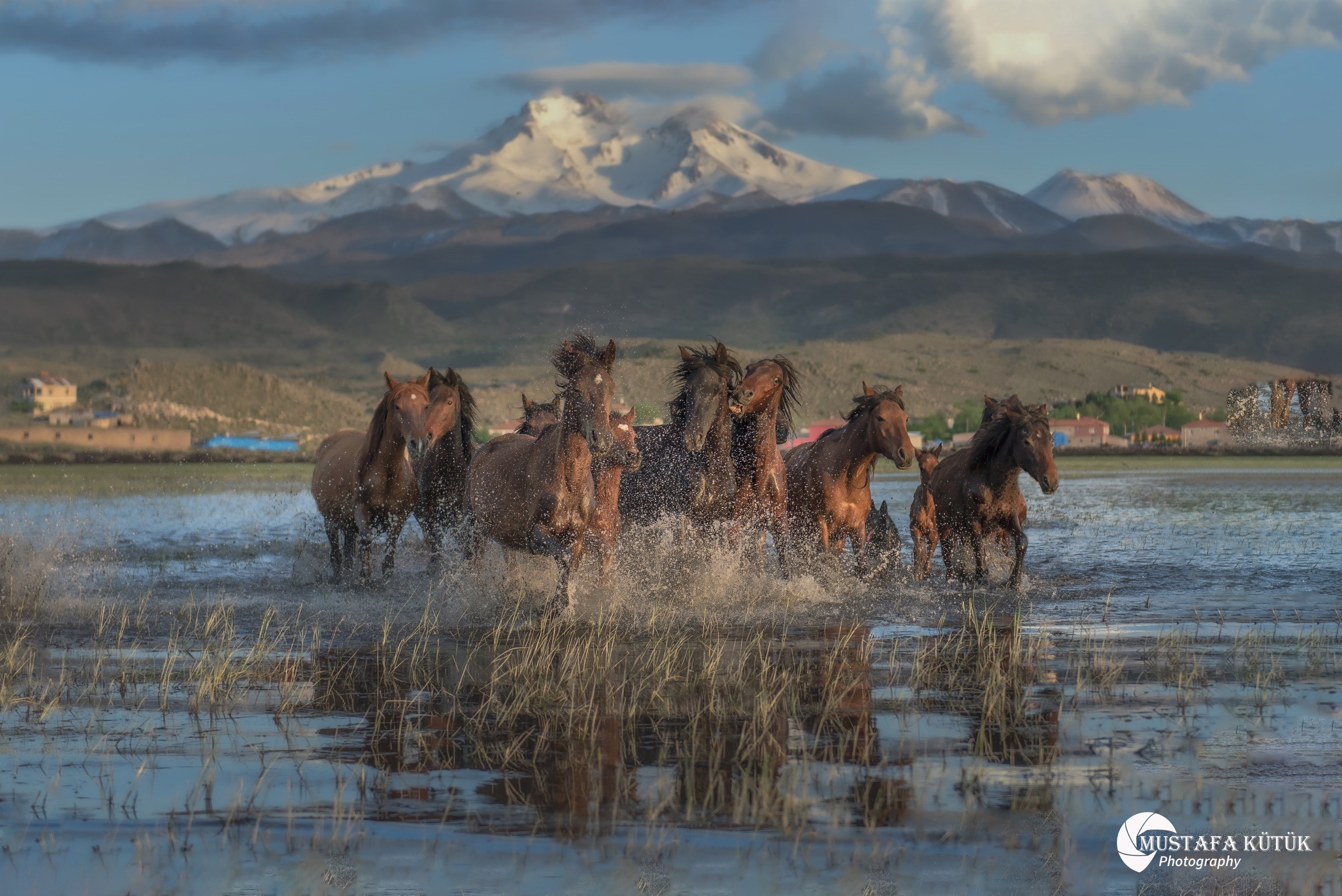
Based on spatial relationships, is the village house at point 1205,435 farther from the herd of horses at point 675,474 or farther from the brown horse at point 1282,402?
the herd of horses at point 675,474

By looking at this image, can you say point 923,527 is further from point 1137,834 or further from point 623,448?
point 1137,834

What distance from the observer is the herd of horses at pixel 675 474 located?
1157 centimetres

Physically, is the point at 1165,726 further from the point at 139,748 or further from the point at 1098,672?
the point at 139,748

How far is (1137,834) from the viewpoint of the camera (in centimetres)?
571

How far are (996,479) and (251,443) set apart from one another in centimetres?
7962

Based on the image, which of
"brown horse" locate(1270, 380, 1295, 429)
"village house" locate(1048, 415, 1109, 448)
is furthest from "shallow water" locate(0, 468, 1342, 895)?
"village house" locate(1048, 415, 1109, 448)

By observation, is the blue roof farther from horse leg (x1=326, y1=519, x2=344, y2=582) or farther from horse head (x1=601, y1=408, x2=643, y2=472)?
horse head (x1=601, y1=408, x2=643, y2=472)

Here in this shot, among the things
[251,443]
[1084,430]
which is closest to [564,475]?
[251,443]

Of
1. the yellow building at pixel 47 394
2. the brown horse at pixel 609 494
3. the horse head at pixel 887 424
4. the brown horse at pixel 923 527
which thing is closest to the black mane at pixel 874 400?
the horse head at pixel 887 424

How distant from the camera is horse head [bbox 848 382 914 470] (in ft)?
44.2

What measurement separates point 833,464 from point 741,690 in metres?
6.01

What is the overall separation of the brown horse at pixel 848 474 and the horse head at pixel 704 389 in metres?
1.55

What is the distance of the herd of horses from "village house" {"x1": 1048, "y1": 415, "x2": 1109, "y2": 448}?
245 ft

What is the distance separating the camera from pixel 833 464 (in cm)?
1433
